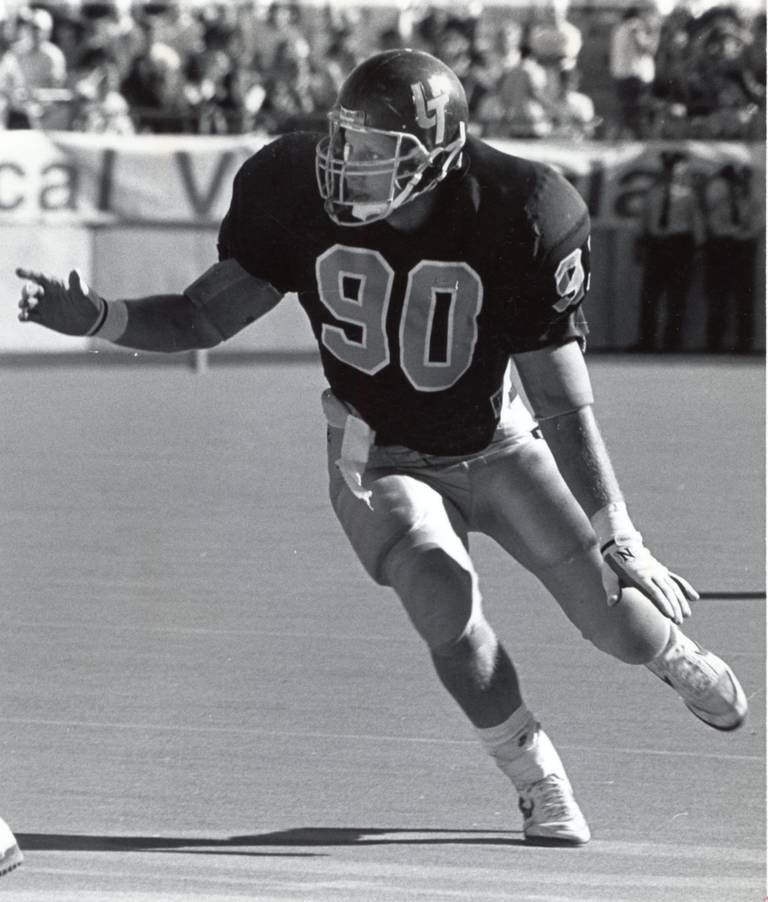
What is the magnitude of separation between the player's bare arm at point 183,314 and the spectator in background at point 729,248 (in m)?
11.3

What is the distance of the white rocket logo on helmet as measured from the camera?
13.3 ft

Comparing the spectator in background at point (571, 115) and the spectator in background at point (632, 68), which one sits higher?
the spectator in background at point (632, 68)

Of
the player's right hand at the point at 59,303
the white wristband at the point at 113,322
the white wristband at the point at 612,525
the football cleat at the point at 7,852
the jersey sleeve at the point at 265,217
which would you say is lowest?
the football cleat at the point at 7,852

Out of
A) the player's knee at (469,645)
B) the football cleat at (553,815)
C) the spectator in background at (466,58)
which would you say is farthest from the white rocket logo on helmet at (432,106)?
the spectator in background at (466,58)

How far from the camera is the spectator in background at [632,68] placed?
55.0 ft

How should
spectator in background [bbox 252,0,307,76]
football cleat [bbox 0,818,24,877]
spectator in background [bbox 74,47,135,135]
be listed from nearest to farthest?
football cleat [bbox 0,818,24,877] < spectator in background [bbox 74,47,135,135] < spectator in background [bbox 252,0,307,76]

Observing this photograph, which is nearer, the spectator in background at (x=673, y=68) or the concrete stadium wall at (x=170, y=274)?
the concrete stadium wall at (x=170, y=274)

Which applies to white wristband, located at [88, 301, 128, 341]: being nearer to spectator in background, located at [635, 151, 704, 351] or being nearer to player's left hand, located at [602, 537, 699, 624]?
player's left hand, located at [602, 537, 699, 624]

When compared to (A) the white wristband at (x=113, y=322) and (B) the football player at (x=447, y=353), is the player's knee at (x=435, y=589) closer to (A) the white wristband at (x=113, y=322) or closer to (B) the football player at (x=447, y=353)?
(B) the football player at (x=447, y=353)

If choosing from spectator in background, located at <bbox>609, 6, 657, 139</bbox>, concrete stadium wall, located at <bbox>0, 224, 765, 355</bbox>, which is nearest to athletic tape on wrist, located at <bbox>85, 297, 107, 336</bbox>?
concrete stadium wall, located at <bbox>0, 224, 765, 355</bbox>

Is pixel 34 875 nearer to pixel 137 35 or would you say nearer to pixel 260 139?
pixel 260 139

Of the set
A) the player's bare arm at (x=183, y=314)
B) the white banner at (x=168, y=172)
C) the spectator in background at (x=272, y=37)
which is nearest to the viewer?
the player's bare arm at (x=183, y=314)

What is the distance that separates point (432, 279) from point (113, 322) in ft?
2.28

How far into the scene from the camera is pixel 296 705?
557 centimetres
